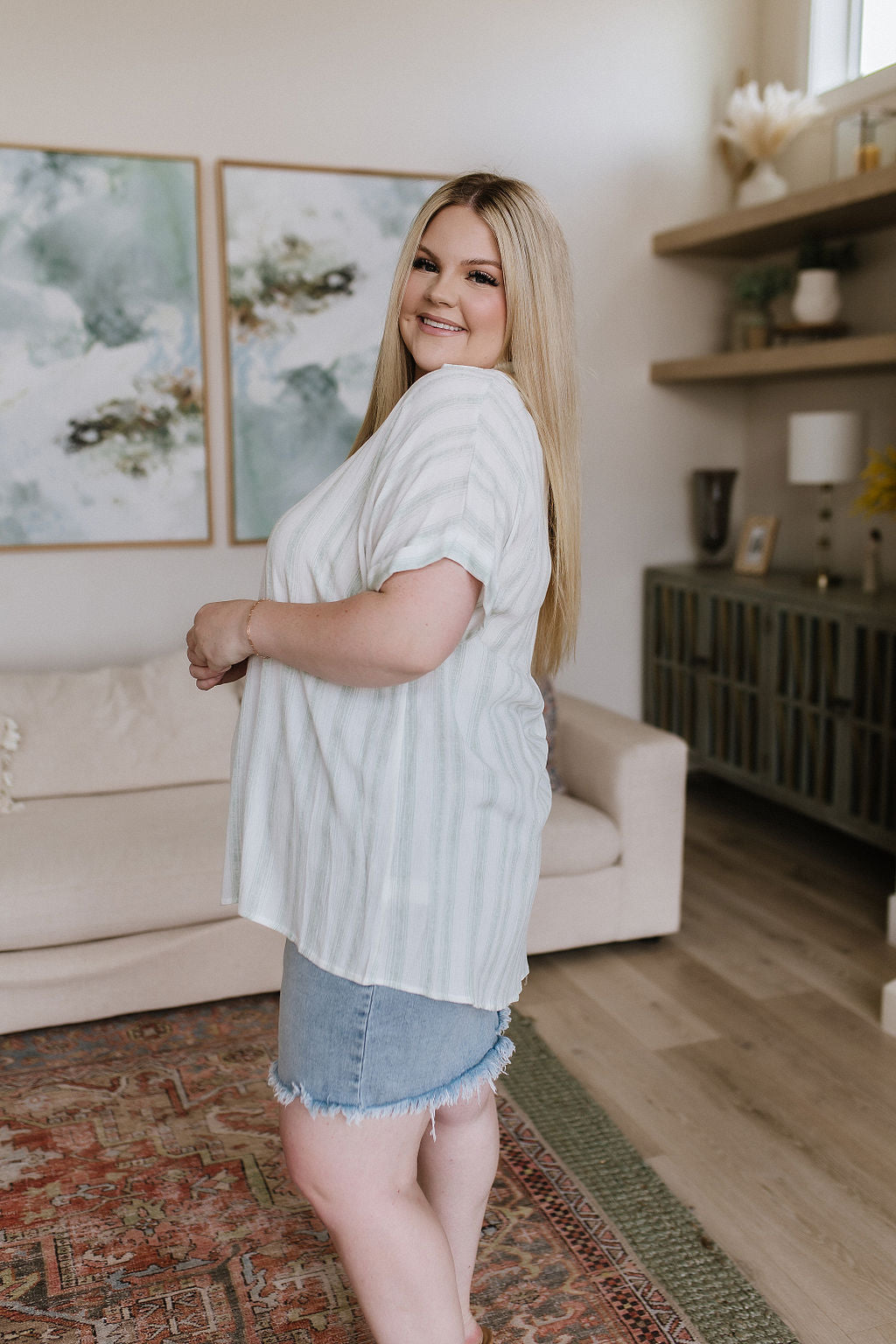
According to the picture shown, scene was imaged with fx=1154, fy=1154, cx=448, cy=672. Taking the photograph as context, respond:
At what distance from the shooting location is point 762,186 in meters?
3.84

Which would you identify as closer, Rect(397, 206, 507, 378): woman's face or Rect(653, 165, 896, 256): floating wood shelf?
Rect(397, 206, 507, 378): woman's face

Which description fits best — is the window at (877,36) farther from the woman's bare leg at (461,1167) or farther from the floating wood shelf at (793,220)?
the woman's bare leg at (461,1167)

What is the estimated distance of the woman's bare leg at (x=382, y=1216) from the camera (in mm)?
1113

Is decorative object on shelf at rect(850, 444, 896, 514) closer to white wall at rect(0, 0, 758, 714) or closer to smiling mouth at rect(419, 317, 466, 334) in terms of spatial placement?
white wall at rect(0, 0, 758, 714)

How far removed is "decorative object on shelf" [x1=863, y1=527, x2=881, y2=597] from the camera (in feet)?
11.2

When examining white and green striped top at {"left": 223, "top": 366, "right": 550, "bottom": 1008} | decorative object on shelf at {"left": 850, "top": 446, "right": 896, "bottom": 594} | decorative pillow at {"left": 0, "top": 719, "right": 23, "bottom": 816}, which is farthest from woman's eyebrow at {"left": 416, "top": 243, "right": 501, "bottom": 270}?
decorative object on shelf at {"left": 850, "top": 446, "right": 896, "bottom": 594}

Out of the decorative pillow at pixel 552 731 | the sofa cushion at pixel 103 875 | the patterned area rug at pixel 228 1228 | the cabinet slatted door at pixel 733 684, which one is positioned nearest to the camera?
the patterned area rug at pixel 228 1228

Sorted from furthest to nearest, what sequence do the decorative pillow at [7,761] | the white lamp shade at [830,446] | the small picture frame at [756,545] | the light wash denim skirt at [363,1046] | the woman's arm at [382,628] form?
the small picture frame at [756,545], the white lamp shade at [830,446], the decorative pillow at [7,761], the light wash denim skirt at [363,1046], the woman's arm at [382,628]

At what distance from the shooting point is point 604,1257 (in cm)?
177

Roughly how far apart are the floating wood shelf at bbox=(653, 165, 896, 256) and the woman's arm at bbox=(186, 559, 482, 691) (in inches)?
101

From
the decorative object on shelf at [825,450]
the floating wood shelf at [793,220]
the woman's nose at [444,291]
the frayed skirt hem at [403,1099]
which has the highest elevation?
the floating wood shelf at [793,220]

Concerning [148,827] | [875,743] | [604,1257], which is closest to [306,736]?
[604,1257]

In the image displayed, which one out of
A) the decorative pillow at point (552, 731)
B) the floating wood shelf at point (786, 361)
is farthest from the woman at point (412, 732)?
the floating wood shelf at point (786, 361)

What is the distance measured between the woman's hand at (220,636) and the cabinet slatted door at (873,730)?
7.82ft
